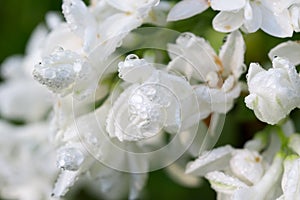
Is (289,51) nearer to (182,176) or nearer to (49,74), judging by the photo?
(49,74)

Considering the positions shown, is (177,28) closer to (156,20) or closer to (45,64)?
(156,20)

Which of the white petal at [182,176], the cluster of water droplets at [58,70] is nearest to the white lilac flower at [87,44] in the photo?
the cluster of water droplets at [58,70]

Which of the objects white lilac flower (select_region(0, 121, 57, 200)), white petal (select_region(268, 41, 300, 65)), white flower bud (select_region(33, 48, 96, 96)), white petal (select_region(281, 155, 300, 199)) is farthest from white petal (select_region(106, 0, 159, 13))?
white lilac flower (select_region(0, 121, 57, 200))

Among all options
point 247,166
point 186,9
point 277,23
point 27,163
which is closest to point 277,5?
point 277,23

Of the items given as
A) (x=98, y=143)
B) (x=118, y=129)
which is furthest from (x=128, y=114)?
(x=98, y=143)

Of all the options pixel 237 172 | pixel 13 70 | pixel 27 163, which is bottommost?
pixel 27 163
